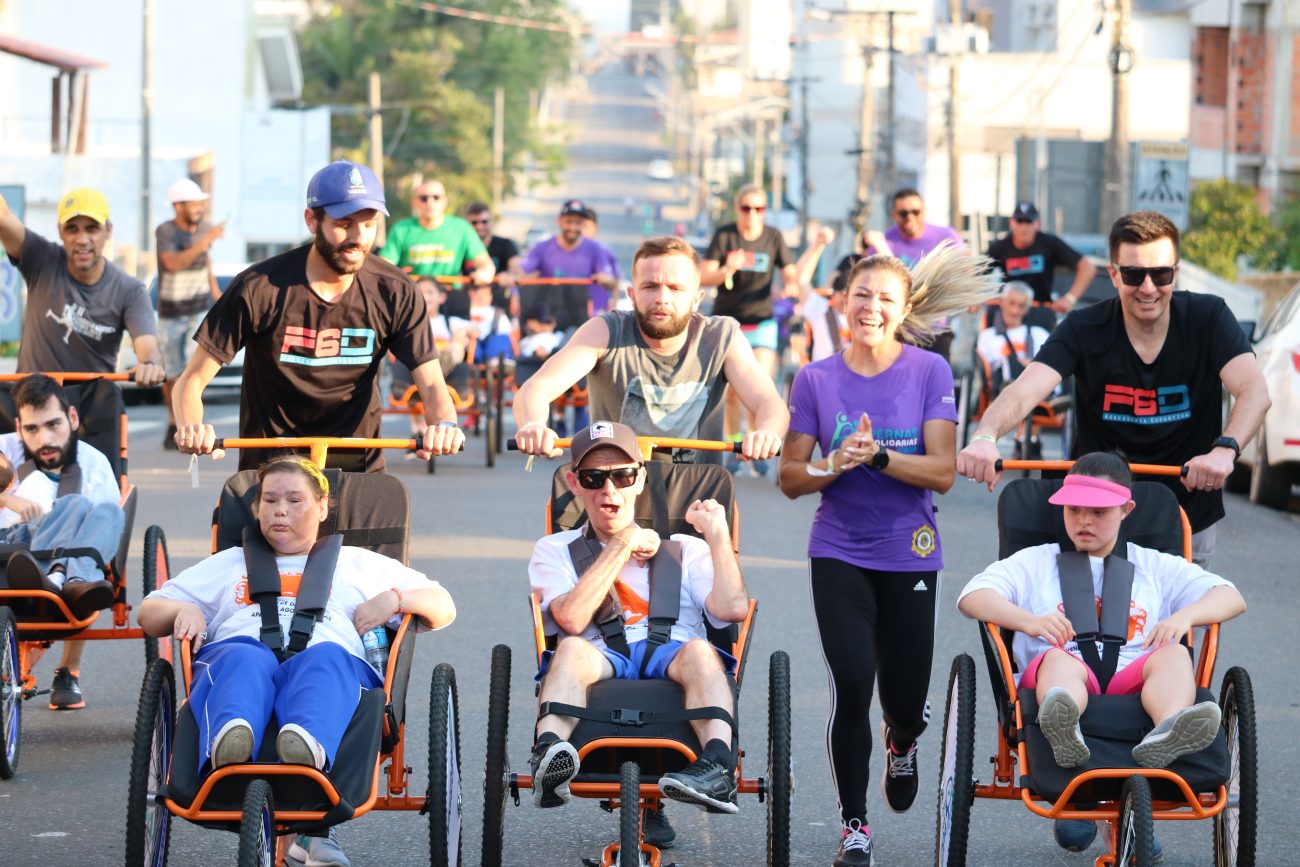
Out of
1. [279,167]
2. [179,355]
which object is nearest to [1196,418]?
[179,355]

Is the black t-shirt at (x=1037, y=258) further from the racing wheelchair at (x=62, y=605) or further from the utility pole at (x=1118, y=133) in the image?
the utility pole at (x=1118, y=133)

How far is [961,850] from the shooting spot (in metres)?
5.58

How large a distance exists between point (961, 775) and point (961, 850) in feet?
0.70

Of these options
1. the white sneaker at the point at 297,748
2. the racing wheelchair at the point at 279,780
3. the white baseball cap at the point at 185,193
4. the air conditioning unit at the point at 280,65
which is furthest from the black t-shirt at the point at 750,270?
the air conditioning unit at the point at 280,65

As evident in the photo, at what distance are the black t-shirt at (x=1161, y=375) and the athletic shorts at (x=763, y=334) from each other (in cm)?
836

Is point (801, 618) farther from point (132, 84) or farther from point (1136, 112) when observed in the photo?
point (1136, 112)

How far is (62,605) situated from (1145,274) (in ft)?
13.1

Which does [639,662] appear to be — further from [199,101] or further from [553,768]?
[199,101]

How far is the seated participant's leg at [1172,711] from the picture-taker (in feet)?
17.4

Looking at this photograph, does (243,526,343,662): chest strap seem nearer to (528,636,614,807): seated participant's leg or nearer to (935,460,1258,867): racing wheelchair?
(528,636,614,807): seated participant's leg

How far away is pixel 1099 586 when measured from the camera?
6.10 metres

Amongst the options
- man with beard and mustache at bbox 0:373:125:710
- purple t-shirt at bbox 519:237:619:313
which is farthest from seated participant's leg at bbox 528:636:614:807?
purple t-shirt at bbox 519:237:619:313

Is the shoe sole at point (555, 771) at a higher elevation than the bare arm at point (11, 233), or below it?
below

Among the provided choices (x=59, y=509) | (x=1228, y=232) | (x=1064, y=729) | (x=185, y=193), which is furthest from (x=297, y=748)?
(x=1228, y=232)
